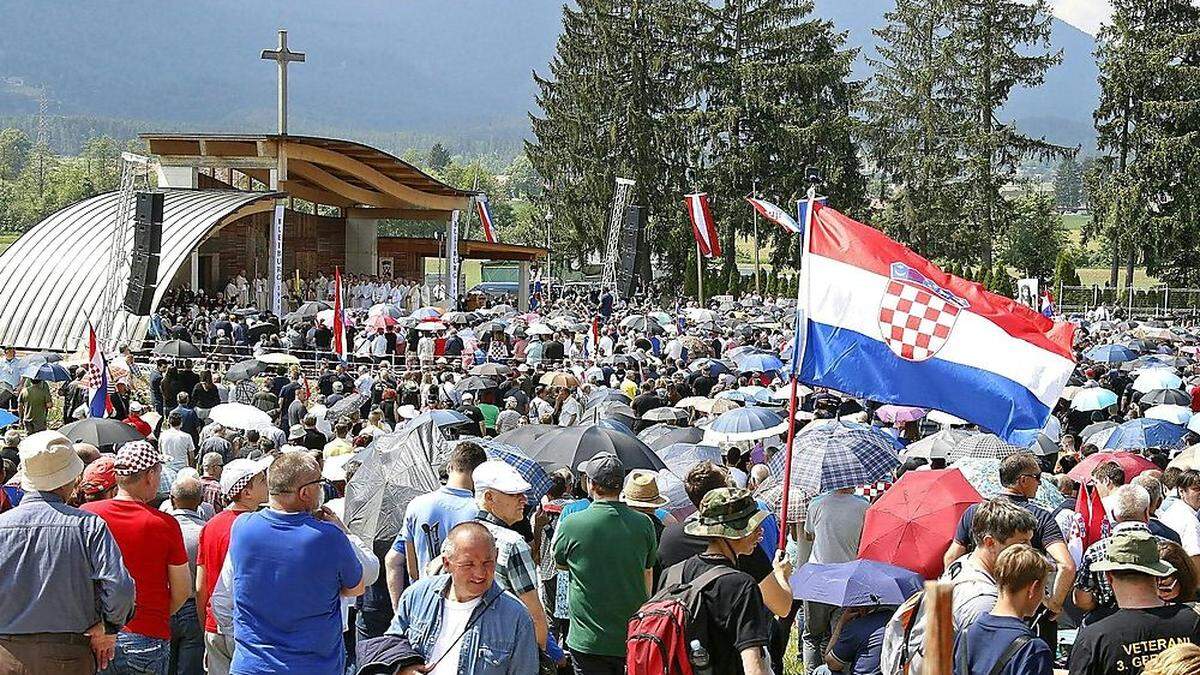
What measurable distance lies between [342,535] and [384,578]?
6.62ft

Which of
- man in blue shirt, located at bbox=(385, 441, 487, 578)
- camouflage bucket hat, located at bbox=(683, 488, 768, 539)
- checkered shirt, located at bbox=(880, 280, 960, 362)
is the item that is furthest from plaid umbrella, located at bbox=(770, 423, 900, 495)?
camouflage bucket hat, located at bbox=(683, 488, 768, 539)

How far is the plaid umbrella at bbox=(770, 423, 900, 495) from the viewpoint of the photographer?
8.46 m

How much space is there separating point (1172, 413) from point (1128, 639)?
11036 mm

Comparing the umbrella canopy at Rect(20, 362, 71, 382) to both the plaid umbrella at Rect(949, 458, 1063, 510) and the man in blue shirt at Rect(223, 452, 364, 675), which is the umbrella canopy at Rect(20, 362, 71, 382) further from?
the man in blue shirt at Rect(223, 452, 364, 675)

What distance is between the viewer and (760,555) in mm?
5637

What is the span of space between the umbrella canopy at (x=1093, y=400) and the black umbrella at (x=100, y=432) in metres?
9.89

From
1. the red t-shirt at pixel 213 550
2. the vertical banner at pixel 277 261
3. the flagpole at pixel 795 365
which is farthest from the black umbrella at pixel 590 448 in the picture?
the vertical banner at pixel 277 261

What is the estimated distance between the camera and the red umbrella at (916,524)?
6.21 metres

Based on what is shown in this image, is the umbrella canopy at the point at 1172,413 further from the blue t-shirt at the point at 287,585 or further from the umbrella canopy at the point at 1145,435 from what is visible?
the blue t-shirt at the point at 287,585

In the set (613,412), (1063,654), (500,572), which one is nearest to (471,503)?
(500,572)

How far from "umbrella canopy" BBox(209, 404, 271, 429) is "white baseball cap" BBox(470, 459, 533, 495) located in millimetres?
7293

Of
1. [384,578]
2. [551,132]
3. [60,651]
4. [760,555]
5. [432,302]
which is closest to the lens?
[60,651]

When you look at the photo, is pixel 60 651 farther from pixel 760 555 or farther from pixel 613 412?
pixel 613 412

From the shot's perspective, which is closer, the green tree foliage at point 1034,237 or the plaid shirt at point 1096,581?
the plaid shirt at point 1096,581
